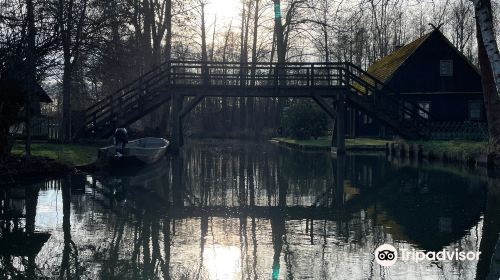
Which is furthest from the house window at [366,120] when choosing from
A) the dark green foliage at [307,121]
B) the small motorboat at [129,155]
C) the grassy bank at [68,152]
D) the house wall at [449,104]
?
the small motorboat at [129,155]

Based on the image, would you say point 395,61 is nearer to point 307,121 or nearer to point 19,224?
point 307,121

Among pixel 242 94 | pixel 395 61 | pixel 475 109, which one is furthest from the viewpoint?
pixel 395 61

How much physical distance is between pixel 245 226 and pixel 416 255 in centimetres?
376

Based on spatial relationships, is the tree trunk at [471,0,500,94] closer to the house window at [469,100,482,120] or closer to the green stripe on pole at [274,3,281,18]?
the house window at [469,100,482,120]

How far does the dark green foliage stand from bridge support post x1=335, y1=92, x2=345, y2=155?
51.5 feet

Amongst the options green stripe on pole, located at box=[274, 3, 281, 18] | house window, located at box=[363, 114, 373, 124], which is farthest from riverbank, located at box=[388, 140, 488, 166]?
green stripe on pole, located at box=[274, 3, 281, 18]

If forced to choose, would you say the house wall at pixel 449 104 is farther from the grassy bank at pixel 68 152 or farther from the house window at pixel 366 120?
the grassy bank at pixel 68 152

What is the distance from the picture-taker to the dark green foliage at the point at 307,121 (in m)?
50.6

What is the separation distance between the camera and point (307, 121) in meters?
50.6

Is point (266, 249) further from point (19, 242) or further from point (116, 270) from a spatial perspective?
point (19, 242)

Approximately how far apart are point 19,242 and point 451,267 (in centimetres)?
686

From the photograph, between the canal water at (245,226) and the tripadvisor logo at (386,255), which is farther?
the tripadvisor logo at (386,255)

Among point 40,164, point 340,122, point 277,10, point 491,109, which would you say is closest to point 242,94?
point 340,122

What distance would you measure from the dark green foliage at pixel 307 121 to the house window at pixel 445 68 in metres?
10.3
